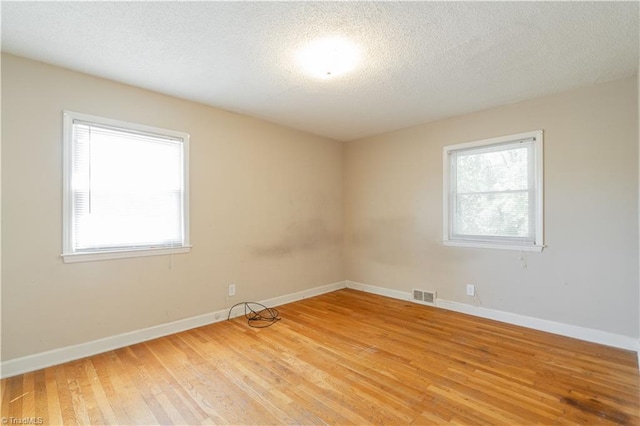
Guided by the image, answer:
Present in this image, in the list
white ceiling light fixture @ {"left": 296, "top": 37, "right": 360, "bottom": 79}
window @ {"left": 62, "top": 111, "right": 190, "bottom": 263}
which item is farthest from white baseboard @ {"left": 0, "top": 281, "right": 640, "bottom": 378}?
white ceiling light fixture @ {"left": 296, "top": 37, "right": 360, "bottom": 79}

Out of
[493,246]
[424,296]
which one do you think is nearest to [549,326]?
[493,246]

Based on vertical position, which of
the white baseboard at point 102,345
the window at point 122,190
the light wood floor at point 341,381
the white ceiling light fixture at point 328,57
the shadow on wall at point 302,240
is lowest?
the light wood floor at point 341,381

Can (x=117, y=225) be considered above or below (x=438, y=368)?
above

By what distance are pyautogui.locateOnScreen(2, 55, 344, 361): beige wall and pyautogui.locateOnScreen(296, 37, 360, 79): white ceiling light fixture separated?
1544 millimetres

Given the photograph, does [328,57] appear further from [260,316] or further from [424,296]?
[424,296]

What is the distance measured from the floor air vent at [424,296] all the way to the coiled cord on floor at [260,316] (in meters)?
1.97

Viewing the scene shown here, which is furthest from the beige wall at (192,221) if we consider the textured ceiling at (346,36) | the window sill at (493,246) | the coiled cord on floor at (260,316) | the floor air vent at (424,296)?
→ the window sill at (493,246)

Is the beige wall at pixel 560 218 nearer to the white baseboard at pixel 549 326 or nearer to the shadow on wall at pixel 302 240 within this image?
the white baseboard at pixel 549 326

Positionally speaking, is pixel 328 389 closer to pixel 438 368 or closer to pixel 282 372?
pixel 282 372

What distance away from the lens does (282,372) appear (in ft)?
7.81

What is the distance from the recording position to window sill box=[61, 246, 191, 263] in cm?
259

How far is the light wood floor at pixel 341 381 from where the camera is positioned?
6.14 feet

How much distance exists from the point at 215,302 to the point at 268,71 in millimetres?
2598

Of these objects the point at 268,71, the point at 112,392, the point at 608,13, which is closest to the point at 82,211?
the point at 112,392
